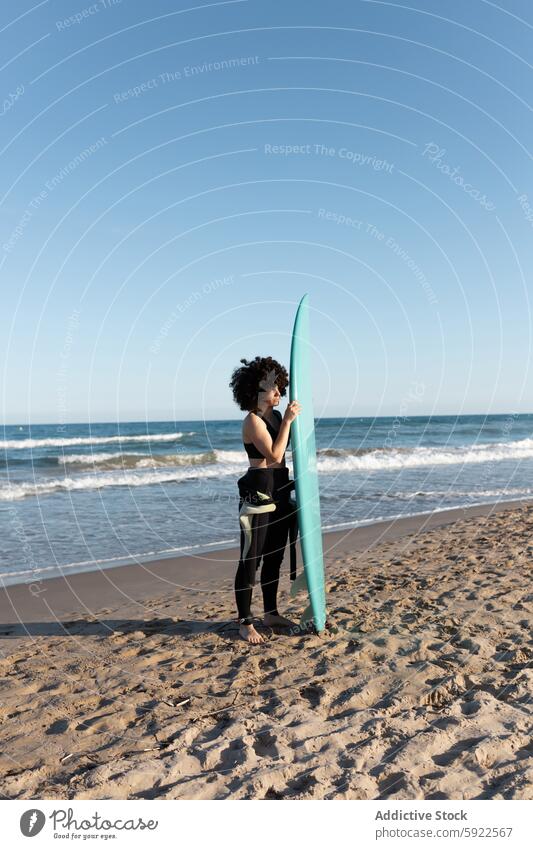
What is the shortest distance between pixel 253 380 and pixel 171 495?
398 inches

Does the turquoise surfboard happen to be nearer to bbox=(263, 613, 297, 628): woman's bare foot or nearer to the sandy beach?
bbox=(263, 613, 297, 628): woman's bare foot

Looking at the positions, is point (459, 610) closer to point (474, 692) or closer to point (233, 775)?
point (474, 692)

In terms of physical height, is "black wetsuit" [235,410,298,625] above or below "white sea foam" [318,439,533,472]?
above

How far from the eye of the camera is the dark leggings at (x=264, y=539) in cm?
462

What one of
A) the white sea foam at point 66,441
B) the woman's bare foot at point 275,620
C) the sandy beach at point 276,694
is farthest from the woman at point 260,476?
the white sea foam at point 66,441

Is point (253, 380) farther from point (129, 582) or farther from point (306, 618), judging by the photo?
point (129, 582)

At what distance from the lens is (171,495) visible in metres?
14.3

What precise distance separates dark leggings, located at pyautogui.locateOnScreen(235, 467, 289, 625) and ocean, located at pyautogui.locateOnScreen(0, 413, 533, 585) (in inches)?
148

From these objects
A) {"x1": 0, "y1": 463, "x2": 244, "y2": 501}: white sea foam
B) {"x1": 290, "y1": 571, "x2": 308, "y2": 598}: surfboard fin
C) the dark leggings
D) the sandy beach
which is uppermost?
the dark leggings

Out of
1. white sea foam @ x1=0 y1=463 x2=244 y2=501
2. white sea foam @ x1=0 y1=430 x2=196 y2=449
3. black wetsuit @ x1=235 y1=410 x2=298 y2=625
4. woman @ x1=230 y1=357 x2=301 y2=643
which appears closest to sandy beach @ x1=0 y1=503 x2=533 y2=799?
black wetsuit @ x1=235 y1=410 x2=298 y2=625

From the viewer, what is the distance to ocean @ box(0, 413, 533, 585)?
29.2 feet

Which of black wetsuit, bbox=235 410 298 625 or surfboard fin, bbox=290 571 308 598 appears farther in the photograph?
surfboard fin, bbox=290 571 308 598

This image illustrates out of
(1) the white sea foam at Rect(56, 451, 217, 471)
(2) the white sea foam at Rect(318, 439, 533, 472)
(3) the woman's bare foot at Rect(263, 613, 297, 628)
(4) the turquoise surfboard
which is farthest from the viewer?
(1) the white sea foam at Rect(56, 451, 217, 471)

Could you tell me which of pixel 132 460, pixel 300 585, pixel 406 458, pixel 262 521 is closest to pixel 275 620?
pixel 300 585
